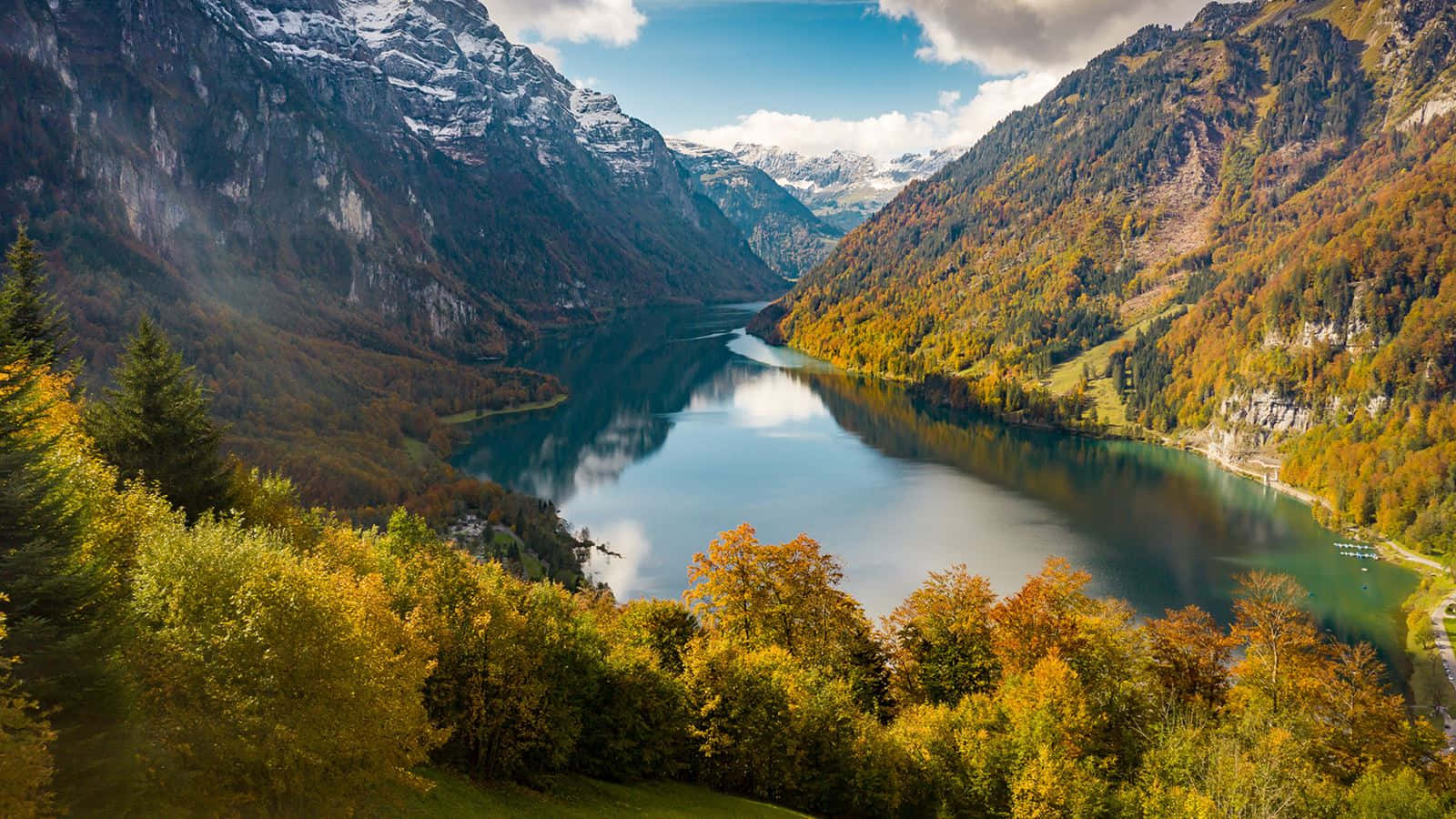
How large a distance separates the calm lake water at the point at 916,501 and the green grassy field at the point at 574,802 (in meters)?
37.6

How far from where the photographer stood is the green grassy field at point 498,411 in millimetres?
163375

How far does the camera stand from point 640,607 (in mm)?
38125

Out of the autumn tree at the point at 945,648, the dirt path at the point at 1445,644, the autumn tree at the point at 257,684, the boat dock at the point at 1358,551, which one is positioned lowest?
the dirt path at the point at 1445,644

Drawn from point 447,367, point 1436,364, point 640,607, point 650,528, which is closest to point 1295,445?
point 1436,364

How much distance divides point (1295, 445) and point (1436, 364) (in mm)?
20513

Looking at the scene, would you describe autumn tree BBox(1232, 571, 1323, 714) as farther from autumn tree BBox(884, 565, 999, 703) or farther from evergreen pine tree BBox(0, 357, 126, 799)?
evergreen pine tree BBox(0, 357, 126, 799)

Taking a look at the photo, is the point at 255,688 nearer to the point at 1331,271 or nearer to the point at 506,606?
the point at 506,606

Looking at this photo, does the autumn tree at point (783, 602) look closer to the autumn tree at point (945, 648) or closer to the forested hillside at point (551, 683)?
the forested hillside at point (551, 683)

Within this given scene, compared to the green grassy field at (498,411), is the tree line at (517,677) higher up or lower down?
higher up

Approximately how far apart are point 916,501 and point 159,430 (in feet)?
277

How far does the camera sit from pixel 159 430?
105 feet

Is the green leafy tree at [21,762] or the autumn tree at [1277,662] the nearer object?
the green leafy tree at [21,762]

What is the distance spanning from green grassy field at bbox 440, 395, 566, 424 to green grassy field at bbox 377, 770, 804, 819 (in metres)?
141

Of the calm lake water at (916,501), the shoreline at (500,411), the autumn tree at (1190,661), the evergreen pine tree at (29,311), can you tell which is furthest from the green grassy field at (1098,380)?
the evergreen pine tree at (29,311)
